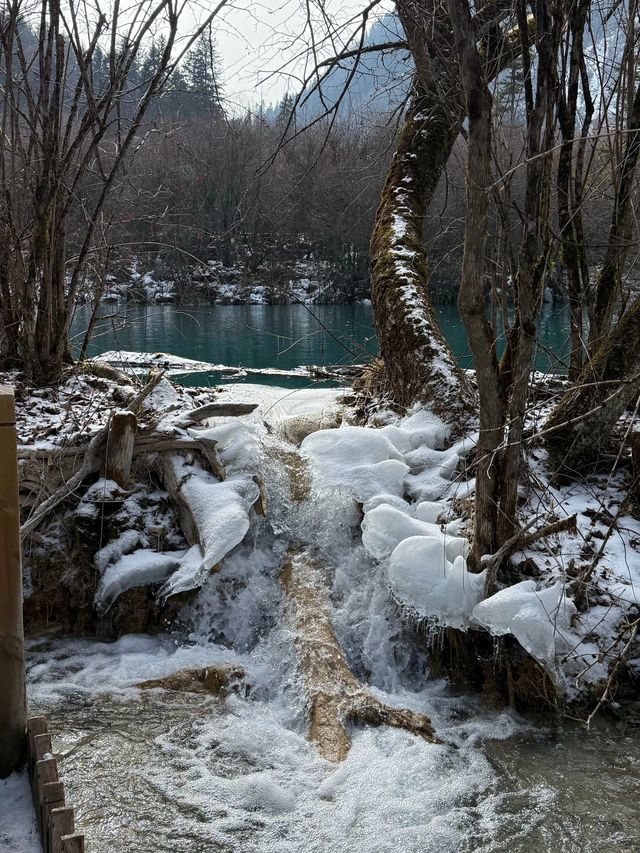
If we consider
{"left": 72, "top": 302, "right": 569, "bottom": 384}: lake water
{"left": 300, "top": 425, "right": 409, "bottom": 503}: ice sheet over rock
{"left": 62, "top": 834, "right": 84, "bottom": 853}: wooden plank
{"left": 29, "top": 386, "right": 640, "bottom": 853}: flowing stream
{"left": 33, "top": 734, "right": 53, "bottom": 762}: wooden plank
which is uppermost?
{"left": 72, "top": 302, "right": 569, "bottom": 384}: lake water

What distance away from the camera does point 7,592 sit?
2.33m

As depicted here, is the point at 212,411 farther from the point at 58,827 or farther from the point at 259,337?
the point at 259,337

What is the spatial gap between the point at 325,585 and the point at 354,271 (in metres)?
28.1

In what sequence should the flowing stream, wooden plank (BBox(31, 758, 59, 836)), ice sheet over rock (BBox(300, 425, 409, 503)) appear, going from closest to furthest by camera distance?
wooden plank (BBox(31, 758, 59, 836))
the flowing stream
ice sheet over rock (BBox(300, 425, 409, 503))

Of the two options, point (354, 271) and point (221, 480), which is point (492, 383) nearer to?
point (221, 480)

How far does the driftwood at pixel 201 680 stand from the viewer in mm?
4449

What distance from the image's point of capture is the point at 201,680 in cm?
452

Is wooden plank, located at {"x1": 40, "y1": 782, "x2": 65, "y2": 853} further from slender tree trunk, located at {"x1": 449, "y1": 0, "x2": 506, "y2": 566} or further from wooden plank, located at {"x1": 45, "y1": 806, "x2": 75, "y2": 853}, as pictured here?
slender tree trunk, located at {"x1": 449, "y1": 0, "x2": 506, "y2": 566}

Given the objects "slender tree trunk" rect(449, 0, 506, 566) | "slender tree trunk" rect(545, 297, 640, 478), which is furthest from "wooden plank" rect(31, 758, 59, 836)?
"slender tree trunk" rect(545, 297, 640, 478)

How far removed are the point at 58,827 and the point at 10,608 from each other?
687 millimetres

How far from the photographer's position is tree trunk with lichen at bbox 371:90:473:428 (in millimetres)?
6431

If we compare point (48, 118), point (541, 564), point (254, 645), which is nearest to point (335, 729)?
point (254, 645)

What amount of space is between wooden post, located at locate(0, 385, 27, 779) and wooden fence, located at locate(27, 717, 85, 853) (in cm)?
7

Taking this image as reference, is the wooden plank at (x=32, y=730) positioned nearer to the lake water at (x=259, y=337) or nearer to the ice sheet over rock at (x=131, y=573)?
the ice sheet over rock at (x=131, y=573)
